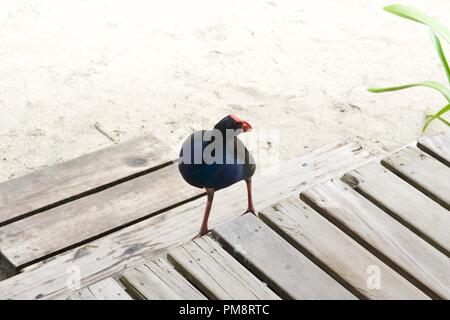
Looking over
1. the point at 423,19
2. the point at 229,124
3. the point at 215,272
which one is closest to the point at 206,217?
the point at 229,124

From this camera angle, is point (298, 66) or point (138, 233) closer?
point (138, 233)

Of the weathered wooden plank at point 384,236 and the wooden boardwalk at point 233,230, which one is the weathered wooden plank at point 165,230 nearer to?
the wooden boardwalk at point 233,230

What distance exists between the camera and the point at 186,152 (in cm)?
248

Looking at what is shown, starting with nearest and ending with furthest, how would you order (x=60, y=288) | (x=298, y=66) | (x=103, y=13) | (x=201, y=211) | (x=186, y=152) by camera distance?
1. (x=60, y=288)
2. (x=186, y=152)
3. (x=201, y=211)
4. (x=298, y=66)
5. (x=103, y=13)

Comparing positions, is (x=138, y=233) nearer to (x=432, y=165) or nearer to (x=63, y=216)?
(x=63, y=216)

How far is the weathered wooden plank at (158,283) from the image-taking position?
6.03 feet

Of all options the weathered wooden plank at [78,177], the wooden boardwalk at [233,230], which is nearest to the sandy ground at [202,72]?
the weathered wooden plank at [78,177]

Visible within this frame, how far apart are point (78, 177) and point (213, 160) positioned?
0.68 meters

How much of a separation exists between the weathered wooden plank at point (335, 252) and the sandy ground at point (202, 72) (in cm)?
160

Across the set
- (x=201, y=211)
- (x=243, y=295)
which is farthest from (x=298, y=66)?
(x=243, y=295)

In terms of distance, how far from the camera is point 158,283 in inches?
73.6

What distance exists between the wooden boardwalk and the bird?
0.19 metres

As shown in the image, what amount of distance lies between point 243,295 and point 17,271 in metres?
0.94

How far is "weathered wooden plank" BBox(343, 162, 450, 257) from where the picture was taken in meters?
2.07
